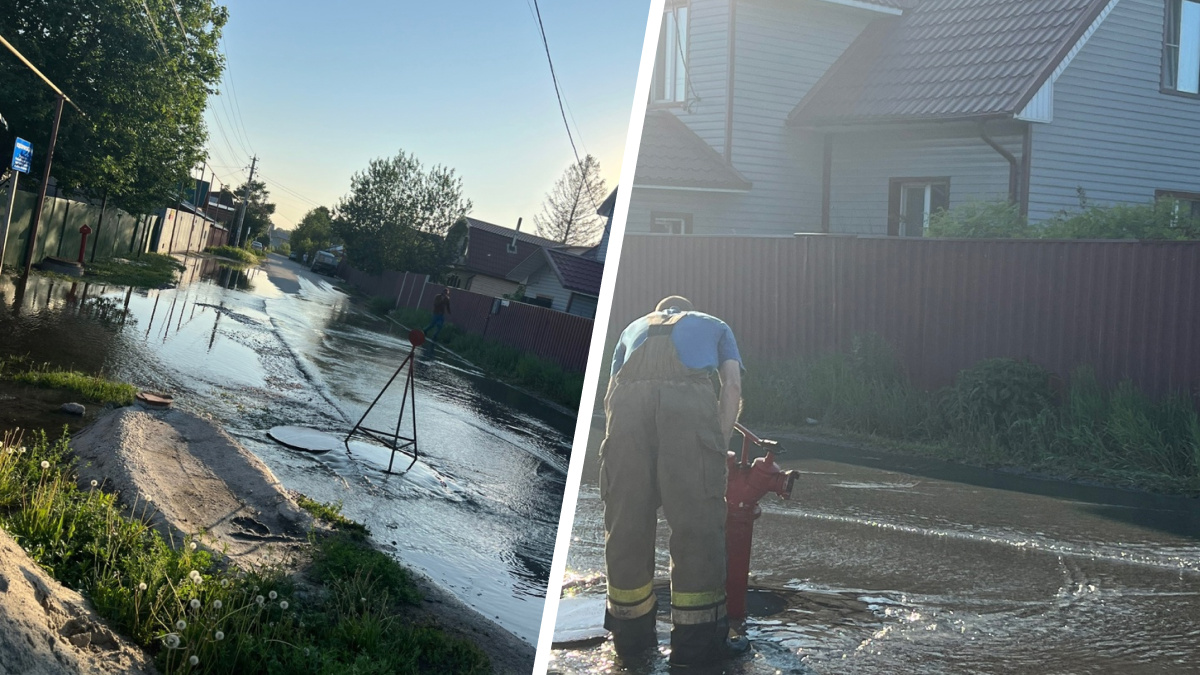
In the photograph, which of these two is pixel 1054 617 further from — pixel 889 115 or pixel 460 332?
pixel 460 332

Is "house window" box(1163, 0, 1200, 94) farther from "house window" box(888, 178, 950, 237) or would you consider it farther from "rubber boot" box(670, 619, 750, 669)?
"rubber boot" box(670, 619, 750, 669)

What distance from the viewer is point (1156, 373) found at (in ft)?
20.7

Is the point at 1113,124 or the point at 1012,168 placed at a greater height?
the point at 1113,124

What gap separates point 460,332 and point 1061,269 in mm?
14799

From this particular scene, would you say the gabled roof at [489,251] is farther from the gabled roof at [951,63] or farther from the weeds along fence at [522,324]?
the gabled roof at [951,63]

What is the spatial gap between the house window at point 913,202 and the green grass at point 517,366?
152 inches

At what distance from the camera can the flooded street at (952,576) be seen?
2727 millimetres

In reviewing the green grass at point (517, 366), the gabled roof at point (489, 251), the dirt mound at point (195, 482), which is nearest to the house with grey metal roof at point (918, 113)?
the green grass at point (517, 366)

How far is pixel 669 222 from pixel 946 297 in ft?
9.17

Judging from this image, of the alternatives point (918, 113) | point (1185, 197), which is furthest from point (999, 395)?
point (1185, 197)

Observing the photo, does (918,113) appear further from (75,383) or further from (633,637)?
(633,637)

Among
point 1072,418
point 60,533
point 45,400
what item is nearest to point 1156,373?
point 1072,418

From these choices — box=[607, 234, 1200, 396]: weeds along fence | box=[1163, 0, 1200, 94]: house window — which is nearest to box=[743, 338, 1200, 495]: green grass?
box=[607, 234, 1200, 396]: weeds along fence

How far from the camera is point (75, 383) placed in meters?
6.52
